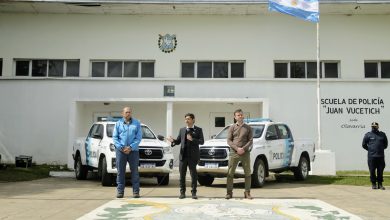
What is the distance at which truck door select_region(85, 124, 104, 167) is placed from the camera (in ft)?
46.7

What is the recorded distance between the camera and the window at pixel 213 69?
21.4 metres

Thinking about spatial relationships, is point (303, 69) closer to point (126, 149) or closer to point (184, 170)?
point (184, 170)

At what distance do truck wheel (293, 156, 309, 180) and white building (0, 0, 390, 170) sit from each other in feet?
14.6

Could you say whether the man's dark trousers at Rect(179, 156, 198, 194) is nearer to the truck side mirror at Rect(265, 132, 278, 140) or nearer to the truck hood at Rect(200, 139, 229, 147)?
the truck hood at Rect(200, 139, 229, 147)

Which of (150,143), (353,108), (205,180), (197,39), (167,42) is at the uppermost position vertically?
(197,39)

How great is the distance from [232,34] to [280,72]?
2.83 metres

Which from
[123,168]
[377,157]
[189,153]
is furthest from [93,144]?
[377,157]

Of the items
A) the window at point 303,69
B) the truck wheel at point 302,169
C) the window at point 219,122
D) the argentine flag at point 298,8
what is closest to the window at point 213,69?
the window at point 303,69

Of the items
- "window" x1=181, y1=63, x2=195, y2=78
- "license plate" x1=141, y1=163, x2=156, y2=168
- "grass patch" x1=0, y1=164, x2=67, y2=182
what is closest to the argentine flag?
"window" x1=181, y1=63, x2=195, y2=78

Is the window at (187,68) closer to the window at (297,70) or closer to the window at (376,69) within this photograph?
the window at (297,70)

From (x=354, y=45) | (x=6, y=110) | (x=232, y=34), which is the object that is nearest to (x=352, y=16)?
(x=354, y=45)

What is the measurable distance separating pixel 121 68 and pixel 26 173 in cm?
703

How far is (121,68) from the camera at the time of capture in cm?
2148

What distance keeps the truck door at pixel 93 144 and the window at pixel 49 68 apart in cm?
698
